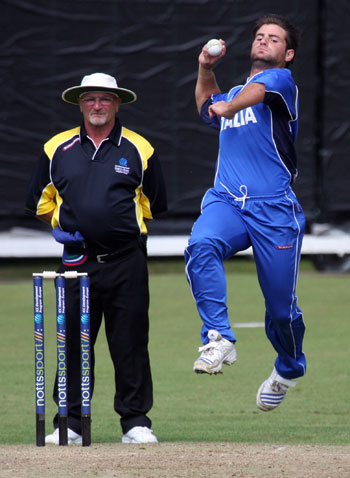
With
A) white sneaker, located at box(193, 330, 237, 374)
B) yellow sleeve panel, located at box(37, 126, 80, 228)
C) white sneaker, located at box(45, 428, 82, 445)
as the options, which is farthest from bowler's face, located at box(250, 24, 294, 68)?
white sneaker, located at box(45, 428, 82, 445)

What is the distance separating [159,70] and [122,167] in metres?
8.66

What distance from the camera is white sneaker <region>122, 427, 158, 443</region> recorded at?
265 inches

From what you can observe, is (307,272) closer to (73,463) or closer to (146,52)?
(146,52)

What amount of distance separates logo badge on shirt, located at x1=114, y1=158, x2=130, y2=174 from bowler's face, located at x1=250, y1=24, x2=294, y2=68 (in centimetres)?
108

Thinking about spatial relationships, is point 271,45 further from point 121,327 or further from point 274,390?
point 274,390

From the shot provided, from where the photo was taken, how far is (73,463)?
5.73 meters

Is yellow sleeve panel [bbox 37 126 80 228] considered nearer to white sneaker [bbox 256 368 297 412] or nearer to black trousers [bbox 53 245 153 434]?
black trousers [bbox 53 245 153 434]

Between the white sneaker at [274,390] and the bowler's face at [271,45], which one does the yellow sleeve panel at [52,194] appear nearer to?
the bowler's face at [271,45]

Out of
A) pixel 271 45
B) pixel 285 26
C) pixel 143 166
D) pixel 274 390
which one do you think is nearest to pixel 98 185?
pixel 143 166

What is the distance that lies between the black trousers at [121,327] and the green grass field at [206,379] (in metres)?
0.33

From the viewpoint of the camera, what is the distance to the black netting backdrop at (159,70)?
15023mm

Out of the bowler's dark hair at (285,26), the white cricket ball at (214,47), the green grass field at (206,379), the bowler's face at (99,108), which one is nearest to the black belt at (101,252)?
the bowler's face at (99,108)

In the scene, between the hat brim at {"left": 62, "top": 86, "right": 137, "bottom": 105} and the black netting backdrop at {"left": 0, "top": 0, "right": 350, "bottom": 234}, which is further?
the black netting backdrop at {"left": 0, "top": 0, "right": 350, "bottom": 234}

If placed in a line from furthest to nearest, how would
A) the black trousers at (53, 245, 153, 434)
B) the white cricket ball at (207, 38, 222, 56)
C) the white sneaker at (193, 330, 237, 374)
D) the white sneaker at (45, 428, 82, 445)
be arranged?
the black trousers at (53, 245, 153, 434) → the white sneaker at (45, 428, 82, 445) → the white cricket ball at (207, 38, 222, 56) → the white sneaker at (193, 330, 237, 374)
